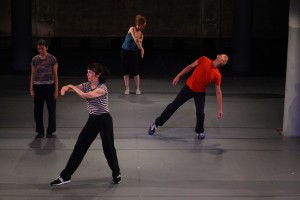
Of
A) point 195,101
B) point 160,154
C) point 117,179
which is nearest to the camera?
point 117,179

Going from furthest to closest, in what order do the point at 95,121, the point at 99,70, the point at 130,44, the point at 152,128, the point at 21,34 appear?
the point at 21,34 < the point at 130,44 < the point at 152,128 < the point at 95,121 < the point at 99,70

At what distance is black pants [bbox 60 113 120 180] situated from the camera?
32.2 feet

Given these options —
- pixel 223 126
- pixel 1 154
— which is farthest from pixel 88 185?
pixel 223 126

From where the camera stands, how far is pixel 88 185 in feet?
32.9

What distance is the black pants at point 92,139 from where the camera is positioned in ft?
32.2

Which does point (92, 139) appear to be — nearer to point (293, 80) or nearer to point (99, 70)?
point (99, 70)

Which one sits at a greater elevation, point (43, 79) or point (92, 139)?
point (43, 79)

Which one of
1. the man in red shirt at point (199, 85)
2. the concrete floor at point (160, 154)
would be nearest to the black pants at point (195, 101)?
the man in red shirt at point (199, 85)

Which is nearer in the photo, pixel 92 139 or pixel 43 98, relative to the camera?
pixel 92 139

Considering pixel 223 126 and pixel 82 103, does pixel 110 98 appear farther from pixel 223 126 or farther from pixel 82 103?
pixel 223 126

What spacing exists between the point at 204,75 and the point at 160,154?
1.56 metres

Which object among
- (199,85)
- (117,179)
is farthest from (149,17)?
(117,179)

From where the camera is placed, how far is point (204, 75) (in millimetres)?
12141

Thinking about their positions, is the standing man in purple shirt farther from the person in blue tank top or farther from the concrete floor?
the person in blue tank top
